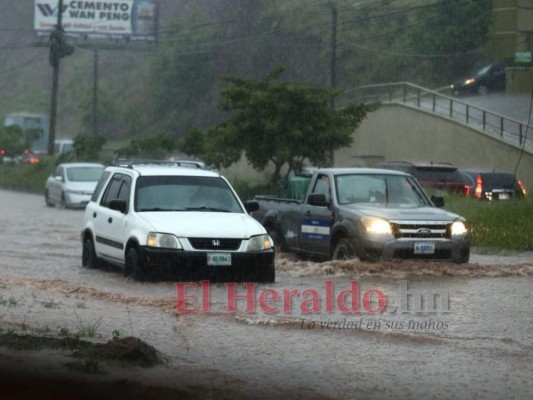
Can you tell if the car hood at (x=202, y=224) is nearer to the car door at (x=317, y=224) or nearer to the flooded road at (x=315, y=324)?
the flooded road at (x=315, y=324)

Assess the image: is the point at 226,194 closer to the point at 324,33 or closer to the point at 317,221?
the point at 317,221

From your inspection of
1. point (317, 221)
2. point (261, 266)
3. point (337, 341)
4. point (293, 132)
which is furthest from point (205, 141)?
point (337, 341)

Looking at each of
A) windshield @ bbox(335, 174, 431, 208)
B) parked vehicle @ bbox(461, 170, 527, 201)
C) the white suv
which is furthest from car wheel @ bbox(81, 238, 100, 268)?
parked vehicle @ bbox(461, 170, 527, 201)

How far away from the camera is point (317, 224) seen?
1830cm

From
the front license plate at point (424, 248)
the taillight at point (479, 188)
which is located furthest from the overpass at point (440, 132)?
the front license plate at point (424, 248)

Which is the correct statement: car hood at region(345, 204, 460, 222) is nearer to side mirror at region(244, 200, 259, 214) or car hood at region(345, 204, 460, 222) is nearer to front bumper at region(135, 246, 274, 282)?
side mirror at region(244, 200, 259, 214)

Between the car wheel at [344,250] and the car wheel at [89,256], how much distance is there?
3.43 m

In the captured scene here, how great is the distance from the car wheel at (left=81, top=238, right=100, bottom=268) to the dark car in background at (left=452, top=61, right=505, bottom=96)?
2992 centimetres

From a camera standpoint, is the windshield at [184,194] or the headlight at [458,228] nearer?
the windshield at [184,194]

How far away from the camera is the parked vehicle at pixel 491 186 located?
32062 millimetres

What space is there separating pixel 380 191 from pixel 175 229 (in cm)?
405

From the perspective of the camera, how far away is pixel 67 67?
117188 mm

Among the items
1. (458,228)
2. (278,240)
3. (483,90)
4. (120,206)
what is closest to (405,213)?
(458,228)

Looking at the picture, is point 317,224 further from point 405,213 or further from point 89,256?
point 89,256
